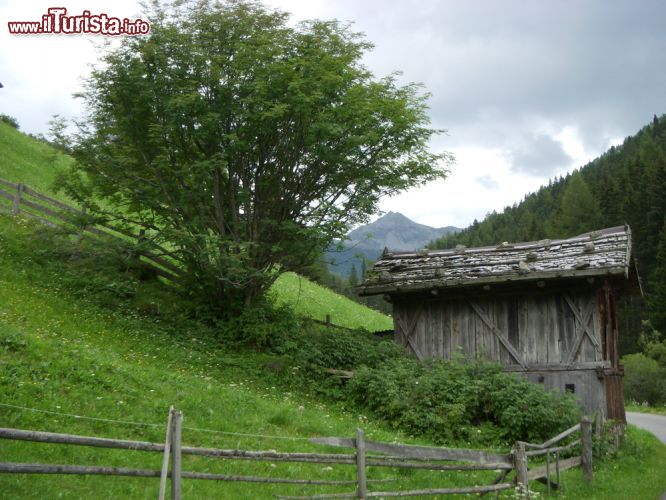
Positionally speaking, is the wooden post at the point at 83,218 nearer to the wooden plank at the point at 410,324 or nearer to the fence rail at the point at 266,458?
the wooden plank at the point at 410,324

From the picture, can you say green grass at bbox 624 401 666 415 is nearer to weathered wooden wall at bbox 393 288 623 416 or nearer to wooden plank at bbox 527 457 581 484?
weathered wooden wall at bbox 393 288 623 416

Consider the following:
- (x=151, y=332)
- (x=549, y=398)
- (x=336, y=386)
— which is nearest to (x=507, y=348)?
(x=549, y=398)

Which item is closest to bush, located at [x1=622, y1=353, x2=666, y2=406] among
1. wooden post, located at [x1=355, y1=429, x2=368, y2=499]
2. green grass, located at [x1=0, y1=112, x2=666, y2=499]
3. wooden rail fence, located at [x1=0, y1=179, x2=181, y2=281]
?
green grass, located at [x1=0, y1=112, x2=666, y2=499]

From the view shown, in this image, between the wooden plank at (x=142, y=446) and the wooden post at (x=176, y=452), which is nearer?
the wooden plank at (x=142, y=446)

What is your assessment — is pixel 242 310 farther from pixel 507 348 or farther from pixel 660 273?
pixel 660 273

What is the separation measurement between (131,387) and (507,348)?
11.8 metres

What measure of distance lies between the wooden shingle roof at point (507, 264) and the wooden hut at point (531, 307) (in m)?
0.04

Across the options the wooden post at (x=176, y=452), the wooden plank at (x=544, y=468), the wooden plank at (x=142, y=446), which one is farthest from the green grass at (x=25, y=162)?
the wooden post at (x=176, y=452)

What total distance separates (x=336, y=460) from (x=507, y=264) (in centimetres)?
1253

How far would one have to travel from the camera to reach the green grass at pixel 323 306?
3428 centimetres

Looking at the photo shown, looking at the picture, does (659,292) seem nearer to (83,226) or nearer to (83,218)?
(83,226)

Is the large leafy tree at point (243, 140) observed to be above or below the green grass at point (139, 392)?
above

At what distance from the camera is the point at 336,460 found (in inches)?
374

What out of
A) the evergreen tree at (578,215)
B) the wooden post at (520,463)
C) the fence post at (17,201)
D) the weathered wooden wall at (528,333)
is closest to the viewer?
the wooden post at (520,463)
